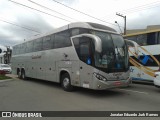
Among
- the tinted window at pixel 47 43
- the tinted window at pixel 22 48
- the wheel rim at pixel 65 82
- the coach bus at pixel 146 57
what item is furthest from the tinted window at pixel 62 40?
the tinted window at pixel 22 48

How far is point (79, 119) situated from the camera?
5.82 metres

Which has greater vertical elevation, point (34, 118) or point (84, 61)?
point (84, 61)

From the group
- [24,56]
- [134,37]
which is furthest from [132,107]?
[24,56]

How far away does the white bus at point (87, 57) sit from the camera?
9.03m

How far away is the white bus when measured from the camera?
9031 millimetres

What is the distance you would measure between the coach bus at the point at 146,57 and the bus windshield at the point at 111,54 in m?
3.97

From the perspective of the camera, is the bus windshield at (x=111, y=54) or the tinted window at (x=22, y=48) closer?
the bus windshield at (x=111, y=54)

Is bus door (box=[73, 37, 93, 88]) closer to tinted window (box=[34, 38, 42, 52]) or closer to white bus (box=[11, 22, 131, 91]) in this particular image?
white bus (box=[11, 22, 131, 91])

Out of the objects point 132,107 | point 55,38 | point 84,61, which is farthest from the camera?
point 55,38

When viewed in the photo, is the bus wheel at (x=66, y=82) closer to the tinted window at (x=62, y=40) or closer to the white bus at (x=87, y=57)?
the white bus at (x=87, y=57)

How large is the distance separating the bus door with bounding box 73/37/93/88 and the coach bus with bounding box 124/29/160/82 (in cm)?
584

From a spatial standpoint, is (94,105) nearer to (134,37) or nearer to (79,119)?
(79,119)

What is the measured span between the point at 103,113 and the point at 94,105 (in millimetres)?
1137

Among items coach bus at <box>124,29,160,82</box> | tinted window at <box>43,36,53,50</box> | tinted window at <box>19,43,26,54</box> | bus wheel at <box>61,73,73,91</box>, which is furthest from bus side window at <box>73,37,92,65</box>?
tinted window at <box>19,43,26,54</box>
